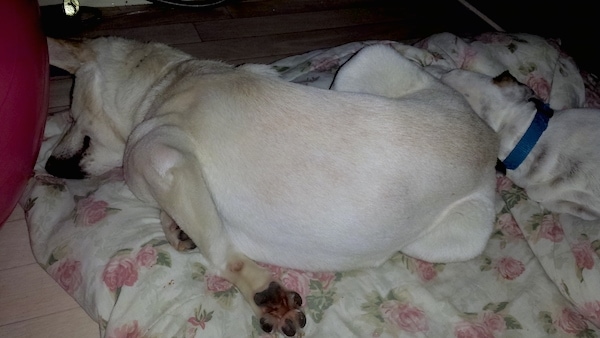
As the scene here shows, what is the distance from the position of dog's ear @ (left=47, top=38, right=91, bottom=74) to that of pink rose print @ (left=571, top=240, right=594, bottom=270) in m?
2.32

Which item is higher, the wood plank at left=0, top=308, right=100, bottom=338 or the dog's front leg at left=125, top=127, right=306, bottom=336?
the dog's front leg at left=125, top=127, right=306, bottom=336

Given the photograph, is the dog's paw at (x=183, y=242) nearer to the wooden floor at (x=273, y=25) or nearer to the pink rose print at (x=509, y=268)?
the wooden floor at (x=273, y=25)

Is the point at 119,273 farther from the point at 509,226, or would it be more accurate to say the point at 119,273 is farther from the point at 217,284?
the point at 509,226

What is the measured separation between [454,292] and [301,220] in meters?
0.86

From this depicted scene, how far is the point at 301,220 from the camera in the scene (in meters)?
1.80

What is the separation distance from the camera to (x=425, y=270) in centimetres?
229

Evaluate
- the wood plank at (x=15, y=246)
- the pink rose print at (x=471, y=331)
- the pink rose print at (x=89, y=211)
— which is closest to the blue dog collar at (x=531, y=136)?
the pink rose print at (x=471, y=331)

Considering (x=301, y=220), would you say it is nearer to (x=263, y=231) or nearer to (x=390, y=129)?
(x=263, y=231)

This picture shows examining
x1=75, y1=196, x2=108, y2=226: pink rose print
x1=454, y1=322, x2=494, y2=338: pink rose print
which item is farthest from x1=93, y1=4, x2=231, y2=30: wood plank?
x1=454, y1=322, x2=494, y2=338: pink rose print

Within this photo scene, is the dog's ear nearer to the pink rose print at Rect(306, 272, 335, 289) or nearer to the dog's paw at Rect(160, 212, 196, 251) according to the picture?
the dog's paw at Rect(160, 212, 196, 251)

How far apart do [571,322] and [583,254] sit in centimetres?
31

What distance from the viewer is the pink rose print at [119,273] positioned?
81.1 inches

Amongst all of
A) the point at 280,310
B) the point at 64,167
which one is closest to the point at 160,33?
the point at 64,167

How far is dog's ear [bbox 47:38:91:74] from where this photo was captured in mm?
2293
